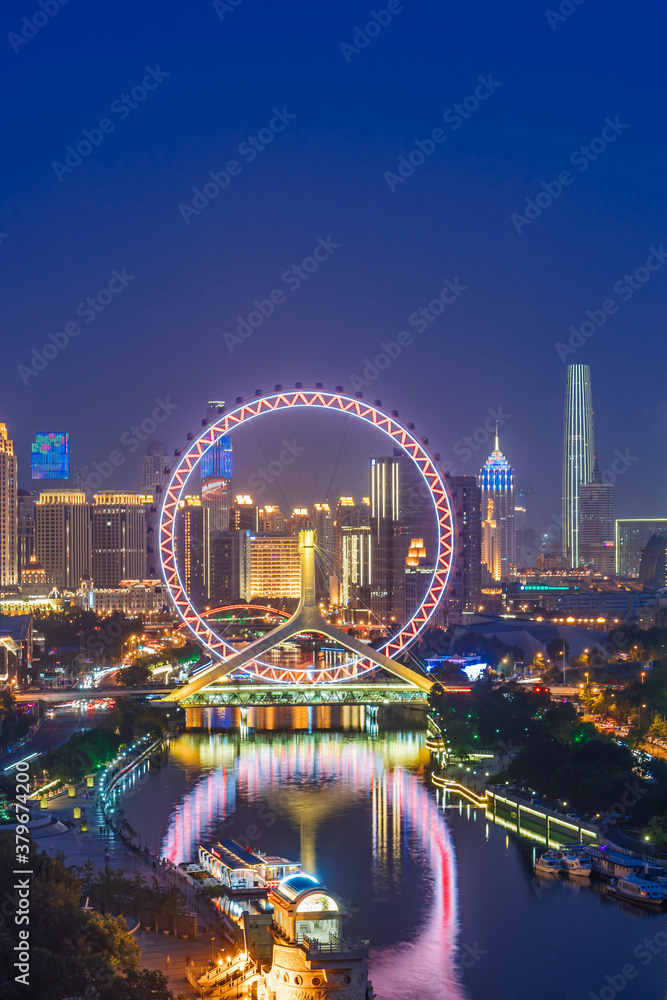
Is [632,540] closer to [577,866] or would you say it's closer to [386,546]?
[386,546]

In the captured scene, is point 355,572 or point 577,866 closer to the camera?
point 577,866

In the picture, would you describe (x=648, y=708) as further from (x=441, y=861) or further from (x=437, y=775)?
(x=441, y=861)

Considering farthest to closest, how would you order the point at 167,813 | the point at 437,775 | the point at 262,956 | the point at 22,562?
1. the point at 22,562
2. the point at 437,775
3. the point at 167,813
4. the point at 262,956

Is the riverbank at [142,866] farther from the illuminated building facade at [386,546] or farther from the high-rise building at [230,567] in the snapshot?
the high-rise building at [230,567]

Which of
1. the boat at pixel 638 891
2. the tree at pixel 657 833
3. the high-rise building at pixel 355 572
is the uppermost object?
the high-rise building at pixel 355 572

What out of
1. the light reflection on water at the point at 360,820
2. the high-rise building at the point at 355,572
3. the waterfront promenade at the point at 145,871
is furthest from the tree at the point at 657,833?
the high-rise building at the point at 355,572

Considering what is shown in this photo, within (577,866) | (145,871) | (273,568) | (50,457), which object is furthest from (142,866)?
(50,457)

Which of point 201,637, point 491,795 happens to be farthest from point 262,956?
point 201,637
